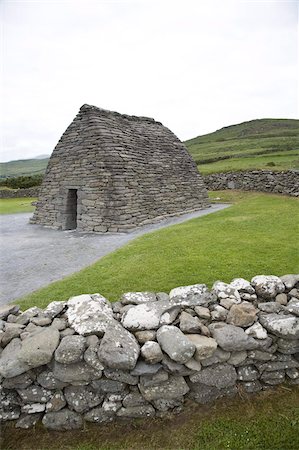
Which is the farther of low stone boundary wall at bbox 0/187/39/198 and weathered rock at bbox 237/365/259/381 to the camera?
low stone boundary wall at bbox 0/187/39/198

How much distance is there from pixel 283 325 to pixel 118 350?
2.31 metres

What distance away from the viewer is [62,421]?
156 inches

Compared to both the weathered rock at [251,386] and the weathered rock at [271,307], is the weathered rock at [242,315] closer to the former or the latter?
the weathered rock at [271,307]

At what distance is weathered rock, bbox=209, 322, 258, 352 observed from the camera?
417 cm

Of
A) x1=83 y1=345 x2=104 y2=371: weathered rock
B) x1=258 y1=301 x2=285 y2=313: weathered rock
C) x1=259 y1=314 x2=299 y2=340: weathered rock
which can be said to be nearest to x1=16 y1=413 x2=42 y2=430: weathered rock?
x1=83 y1=345 x2=104 y2=371: weathered rock

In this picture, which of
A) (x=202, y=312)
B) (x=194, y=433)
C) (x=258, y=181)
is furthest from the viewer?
(x=258, y=181)

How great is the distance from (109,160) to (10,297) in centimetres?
889

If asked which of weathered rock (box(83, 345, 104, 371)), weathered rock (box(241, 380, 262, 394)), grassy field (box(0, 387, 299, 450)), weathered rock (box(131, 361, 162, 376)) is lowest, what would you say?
grassy field (box(0, 387, 299, 450))

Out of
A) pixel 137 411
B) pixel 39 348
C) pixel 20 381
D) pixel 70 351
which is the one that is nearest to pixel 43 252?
pixel 20 381

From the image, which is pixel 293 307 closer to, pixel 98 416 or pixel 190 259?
pixel 98 416

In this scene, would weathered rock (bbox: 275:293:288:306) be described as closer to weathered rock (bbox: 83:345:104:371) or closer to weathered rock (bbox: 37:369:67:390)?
weathered rock (bbox: 83:345:104:371)

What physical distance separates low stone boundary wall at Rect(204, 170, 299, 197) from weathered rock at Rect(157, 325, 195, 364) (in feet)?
62.3

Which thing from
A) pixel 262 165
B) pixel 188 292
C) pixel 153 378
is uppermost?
pixel 262 165

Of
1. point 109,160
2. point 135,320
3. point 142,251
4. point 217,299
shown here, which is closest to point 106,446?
point 135,320
